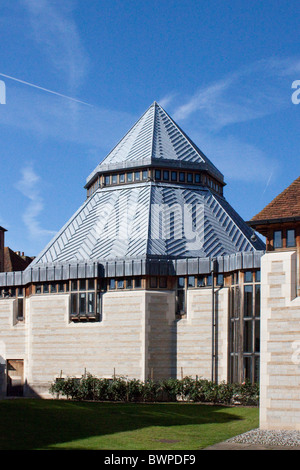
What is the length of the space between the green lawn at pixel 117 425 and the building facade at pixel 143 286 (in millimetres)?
7741

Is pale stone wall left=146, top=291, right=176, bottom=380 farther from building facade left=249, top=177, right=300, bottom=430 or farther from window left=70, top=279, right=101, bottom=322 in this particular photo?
building facade left=249, top=177, right=300, bottom=430

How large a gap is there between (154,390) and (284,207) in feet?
78.4

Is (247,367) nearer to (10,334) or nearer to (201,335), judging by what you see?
(201,335)

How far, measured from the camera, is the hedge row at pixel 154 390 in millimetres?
50594

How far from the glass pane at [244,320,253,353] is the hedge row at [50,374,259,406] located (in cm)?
321

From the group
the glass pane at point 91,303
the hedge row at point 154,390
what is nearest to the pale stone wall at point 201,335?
the hedge row at point 154,390

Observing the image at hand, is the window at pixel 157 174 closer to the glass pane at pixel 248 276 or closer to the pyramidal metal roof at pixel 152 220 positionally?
the pyramidal metal roof at pixel 152 220

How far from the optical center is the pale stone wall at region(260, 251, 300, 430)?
33.1 metres

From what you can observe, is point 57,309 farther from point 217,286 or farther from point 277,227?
point 277,227

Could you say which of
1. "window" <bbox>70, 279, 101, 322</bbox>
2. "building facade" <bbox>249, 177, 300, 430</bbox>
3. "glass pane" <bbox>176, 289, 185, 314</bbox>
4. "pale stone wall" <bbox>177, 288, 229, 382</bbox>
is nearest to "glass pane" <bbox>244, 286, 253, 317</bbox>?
"pale stone wall" <bbox>177, 288, 229, 382</bbox>

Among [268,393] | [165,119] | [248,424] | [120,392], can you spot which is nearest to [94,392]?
[120,392]

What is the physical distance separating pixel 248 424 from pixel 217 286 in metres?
19.9

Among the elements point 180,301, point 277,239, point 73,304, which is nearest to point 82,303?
point 73,304

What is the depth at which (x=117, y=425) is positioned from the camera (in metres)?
36.6
